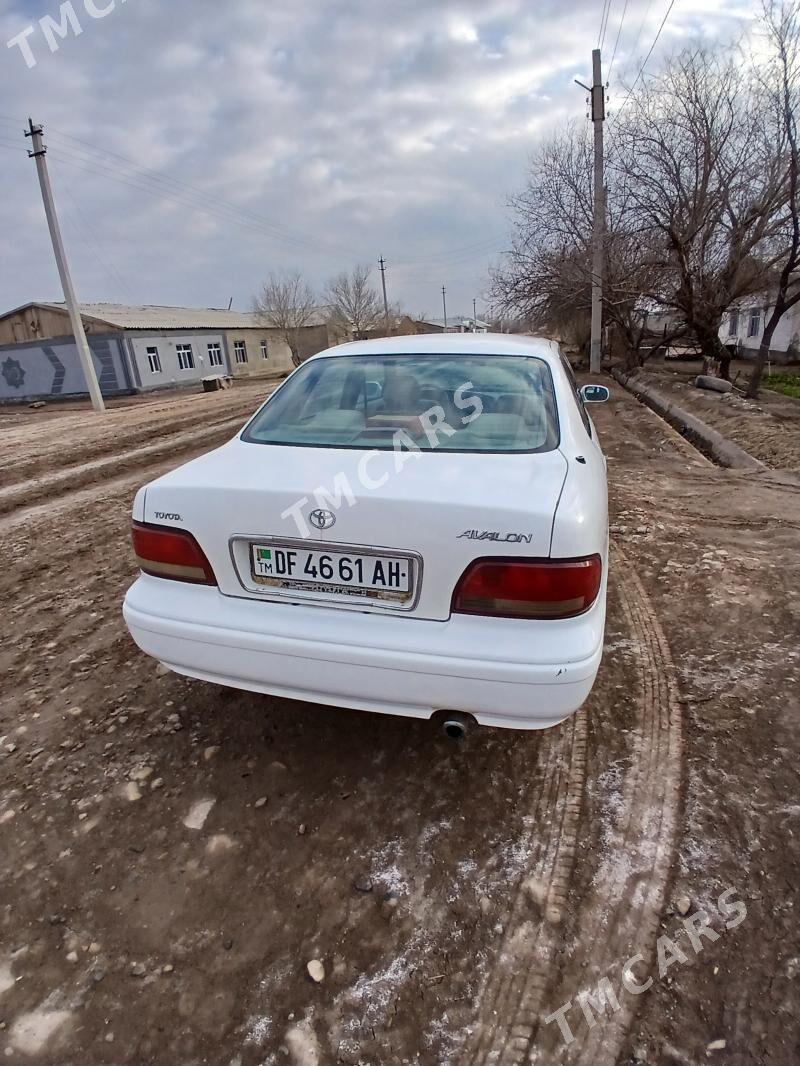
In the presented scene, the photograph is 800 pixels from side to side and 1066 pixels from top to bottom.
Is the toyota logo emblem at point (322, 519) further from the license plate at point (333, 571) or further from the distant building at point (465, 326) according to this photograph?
the distant building at point (465, 326)

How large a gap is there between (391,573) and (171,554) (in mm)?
840

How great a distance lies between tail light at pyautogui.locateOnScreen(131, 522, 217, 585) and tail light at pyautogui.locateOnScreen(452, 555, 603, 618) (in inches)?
36.1

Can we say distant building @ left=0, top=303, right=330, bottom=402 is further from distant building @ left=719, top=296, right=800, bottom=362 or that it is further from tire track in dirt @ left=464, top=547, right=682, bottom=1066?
tire track in dirt @ left=464, top=547, right=682, bottom=1066

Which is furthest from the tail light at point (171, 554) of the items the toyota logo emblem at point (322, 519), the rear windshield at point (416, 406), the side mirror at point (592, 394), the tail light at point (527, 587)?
the side mirror at point (592, 394)

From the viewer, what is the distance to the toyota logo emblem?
Answer: 1.90 metres

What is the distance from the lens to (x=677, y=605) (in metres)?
3.53

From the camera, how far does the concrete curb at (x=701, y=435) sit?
288 inches

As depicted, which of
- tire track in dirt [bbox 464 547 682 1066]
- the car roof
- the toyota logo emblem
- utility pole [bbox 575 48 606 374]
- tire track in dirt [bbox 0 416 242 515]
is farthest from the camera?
utility pole [bbox 575 48 606 374]

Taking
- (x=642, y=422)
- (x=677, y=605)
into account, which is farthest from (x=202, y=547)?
(x=642, y=422)

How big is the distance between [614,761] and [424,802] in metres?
0.78

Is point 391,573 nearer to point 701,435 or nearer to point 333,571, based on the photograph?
point 333,571

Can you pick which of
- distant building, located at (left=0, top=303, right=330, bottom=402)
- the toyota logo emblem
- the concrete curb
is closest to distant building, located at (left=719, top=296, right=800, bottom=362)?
the concrete curb

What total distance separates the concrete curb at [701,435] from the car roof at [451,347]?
4771 millimetres

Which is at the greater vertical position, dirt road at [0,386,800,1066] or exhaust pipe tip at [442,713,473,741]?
exhaust pipe tip at [442,713,473,741]
